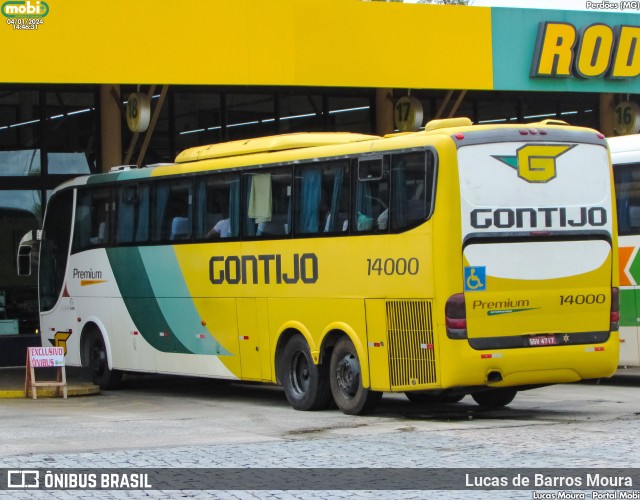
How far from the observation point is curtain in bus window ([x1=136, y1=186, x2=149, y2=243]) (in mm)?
20656

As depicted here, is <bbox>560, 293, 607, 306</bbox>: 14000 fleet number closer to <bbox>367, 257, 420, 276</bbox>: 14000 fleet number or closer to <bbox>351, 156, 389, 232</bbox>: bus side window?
<bbox>367, 257, 420, 276</bbox>: 14000 fleet number

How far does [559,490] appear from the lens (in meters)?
9.82

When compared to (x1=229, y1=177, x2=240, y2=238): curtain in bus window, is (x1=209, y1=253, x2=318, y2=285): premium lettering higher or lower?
lower

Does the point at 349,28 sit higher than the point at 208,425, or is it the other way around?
the point at 349,28

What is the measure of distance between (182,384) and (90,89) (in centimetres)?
680

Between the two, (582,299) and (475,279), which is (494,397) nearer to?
(582,299)

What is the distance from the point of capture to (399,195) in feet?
51.2

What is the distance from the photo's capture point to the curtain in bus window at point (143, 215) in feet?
67.8

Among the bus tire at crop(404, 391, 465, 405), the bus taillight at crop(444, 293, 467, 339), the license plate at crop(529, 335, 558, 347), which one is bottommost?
the bus tire at crop(404, 391, 465, 405)

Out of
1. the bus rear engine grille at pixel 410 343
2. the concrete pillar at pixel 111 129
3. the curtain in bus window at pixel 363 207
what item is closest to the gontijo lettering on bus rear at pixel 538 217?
the bus rear engine grille at pixel 410 343

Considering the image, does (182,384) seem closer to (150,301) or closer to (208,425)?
(150,301)

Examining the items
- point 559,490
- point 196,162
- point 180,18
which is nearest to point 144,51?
point 180,18

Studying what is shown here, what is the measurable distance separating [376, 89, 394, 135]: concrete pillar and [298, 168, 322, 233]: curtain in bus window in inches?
440

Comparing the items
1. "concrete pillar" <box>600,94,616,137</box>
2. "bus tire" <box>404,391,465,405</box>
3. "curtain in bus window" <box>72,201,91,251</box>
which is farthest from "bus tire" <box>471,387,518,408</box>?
"concrete pillar" <box>600,94,616,137</box>
